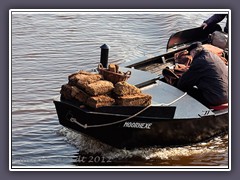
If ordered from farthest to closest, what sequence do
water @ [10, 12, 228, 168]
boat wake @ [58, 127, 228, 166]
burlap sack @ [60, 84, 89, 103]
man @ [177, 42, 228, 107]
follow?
1. man @ [177, 42, 228, 107]
2. water @ [10, 12, 228, 168]
3. boat wake @ [58, 127, 228, 166]
4. burlap sack @ [60, 84, 89, 103]

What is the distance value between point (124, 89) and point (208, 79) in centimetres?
144

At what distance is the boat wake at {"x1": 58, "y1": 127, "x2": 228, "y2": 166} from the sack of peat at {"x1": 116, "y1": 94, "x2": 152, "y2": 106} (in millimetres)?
698

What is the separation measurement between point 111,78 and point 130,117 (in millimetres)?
516

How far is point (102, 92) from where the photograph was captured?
26.5 feet

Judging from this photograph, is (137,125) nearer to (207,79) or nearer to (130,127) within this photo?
(130,127)

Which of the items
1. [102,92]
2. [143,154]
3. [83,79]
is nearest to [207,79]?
[143,154]

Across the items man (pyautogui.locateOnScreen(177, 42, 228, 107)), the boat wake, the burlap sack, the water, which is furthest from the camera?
man (pyautogui.locateOnScreen(177, 42, 228, 107))

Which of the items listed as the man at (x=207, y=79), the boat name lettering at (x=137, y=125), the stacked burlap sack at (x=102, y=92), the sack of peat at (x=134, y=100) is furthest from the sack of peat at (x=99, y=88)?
the man at (x=207, y=79)

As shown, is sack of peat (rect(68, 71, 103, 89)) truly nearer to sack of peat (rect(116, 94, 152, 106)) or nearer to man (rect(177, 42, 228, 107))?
sack of peat (rect(116, 94, 152, 106))

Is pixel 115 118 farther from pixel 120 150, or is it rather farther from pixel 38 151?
pixel 38 151

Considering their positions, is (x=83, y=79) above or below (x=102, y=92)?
above

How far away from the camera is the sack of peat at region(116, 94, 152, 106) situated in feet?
26.5

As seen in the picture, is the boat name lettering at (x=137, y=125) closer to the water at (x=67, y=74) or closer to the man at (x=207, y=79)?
the water at (x=67, y=74)

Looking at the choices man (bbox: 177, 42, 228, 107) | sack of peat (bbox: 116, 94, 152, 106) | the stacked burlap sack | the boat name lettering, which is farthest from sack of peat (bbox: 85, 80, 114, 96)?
man (bbox: 177, 42, 228, 107)
